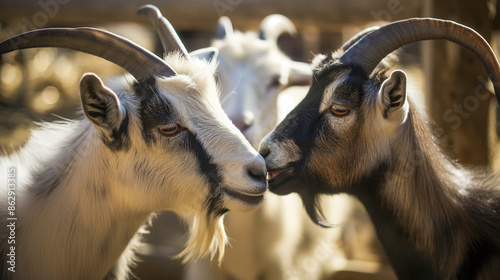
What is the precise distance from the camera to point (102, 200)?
2.67 meters

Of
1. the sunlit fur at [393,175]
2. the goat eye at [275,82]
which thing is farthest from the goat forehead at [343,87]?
the goat eye at [275,82]

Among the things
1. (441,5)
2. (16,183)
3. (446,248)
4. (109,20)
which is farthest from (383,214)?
(109,20)

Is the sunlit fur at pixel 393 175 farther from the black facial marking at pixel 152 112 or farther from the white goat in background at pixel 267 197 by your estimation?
the white goat in background at pixel 267 197

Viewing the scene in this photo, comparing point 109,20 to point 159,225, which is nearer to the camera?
point 109,20

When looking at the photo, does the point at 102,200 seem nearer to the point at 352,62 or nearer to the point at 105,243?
the point at 105,243

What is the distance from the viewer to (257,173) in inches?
101

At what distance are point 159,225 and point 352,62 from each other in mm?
4887

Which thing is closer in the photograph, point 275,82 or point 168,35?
point 168,35

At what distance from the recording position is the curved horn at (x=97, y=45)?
2.52 meters

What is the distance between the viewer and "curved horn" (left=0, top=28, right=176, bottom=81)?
2.52 m

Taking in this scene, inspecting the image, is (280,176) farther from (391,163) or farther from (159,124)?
(159,124)

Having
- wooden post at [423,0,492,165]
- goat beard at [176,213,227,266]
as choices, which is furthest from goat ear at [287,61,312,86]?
goat beard at [176,213,227,266]

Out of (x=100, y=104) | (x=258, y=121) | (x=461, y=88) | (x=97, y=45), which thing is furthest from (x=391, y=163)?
(x=461, y=88)

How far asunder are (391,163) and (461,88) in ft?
7.25
